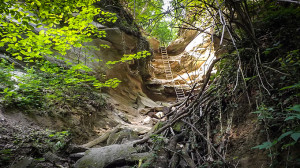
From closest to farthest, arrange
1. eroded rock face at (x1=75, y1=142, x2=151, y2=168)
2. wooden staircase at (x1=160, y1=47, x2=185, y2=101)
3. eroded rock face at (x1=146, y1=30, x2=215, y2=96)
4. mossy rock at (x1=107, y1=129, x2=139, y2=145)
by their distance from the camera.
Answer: eroded rock face at (x1=75, y1=142, x2=151, y2=168), mossy rock at (x1=107, y1=129, x2=139, y2=145), wooden staircase at (x1=160, y1=47, x2=185, y2=101), eroded rock face at (x1=146, y1=30, x2=215, y2=96)

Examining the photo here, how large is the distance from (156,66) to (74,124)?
11.7 metres

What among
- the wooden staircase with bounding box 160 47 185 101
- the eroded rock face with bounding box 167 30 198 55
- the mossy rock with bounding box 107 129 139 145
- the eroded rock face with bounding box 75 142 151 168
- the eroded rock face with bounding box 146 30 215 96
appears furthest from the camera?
the eroded rock face with bounding box 167 30 198 55

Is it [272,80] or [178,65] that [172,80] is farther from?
[272,80]

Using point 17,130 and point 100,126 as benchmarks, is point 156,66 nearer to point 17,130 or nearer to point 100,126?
point 100,126

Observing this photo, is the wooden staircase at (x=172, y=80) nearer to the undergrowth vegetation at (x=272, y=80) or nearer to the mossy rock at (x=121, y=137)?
the mossy rock at (x=121, y=137)

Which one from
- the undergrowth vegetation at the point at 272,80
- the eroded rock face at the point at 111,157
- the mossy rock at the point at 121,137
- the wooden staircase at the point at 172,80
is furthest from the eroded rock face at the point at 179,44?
the eroded rock face at the point at 111,157

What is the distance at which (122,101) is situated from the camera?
29.3ft

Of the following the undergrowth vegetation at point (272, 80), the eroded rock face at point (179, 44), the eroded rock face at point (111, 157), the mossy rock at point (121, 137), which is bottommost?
the mossy rock at point (121, 137)

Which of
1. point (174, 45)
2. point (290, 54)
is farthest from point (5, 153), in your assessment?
point (174, 45)

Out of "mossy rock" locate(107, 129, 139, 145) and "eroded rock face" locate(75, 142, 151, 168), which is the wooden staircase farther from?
"eroded rock face" locate(75, 142, 151, 168)

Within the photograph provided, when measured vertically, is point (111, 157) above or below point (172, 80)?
below

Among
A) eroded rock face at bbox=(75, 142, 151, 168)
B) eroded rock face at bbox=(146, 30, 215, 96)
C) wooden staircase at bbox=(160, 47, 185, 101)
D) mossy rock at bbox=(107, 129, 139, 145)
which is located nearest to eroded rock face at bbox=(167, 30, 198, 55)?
eroded rock face at bbox=(146, 30, 215, 96)

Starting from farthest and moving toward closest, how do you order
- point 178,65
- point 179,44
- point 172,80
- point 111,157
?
point 179,44
point 178,65
point 172,80
point 111,157

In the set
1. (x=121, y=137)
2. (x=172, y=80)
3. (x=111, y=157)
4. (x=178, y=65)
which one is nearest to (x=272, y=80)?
(x=111, y=157)
